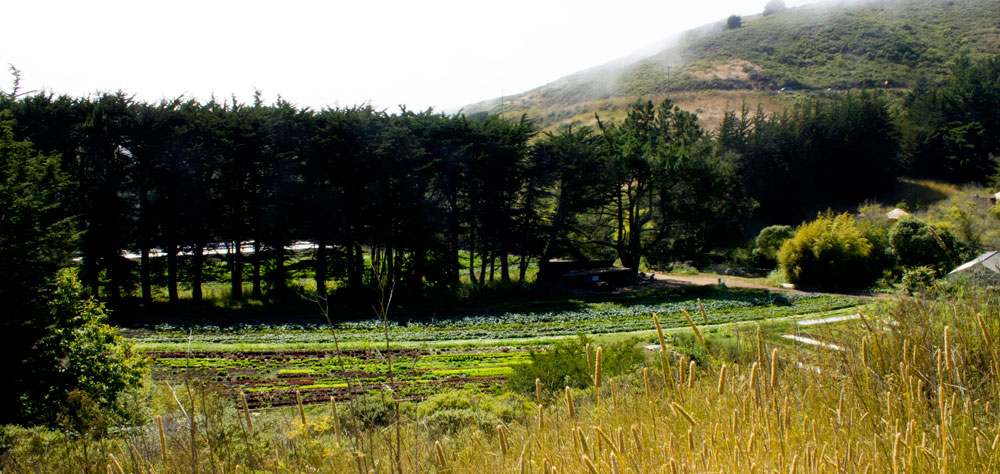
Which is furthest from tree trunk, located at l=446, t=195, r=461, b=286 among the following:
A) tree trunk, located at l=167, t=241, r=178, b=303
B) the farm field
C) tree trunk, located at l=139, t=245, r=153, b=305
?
tree trunk, located at l=139, t=245, r=153, b=305

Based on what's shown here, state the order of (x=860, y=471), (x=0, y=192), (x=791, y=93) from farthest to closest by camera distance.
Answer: (x=791, y=93) → (x=0, y=192) → (x=860, y=471)

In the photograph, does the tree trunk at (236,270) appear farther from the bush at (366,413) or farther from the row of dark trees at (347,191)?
the bush at (366,413)

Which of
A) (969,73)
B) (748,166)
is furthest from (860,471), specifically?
(969,73)

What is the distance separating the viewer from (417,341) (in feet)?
76.2

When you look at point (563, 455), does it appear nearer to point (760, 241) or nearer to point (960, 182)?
point (760, 241)

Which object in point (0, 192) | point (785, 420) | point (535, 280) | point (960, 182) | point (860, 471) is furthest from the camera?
Answer: point (960, 182)

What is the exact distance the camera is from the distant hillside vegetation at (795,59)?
299 feet

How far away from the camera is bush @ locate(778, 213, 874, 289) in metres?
34.2

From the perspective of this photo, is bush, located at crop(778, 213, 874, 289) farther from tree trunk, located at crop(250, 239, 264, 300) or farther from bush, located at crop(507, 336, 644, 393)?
tree trunk, located at crop(250, 239, 264, 300)

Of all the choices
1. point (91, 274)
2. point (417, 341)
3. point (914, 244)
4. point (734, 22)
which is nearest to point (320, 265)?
point (91, 274)

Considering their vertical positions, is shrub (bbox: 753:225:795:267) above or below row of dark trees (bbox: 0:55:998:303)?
below

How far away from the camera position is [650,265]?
4769 centimetres

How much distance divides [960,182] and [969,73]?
12.6 m

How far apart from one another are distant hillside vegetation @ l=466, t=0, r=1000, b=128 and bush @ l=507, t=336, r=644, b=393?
255ft
